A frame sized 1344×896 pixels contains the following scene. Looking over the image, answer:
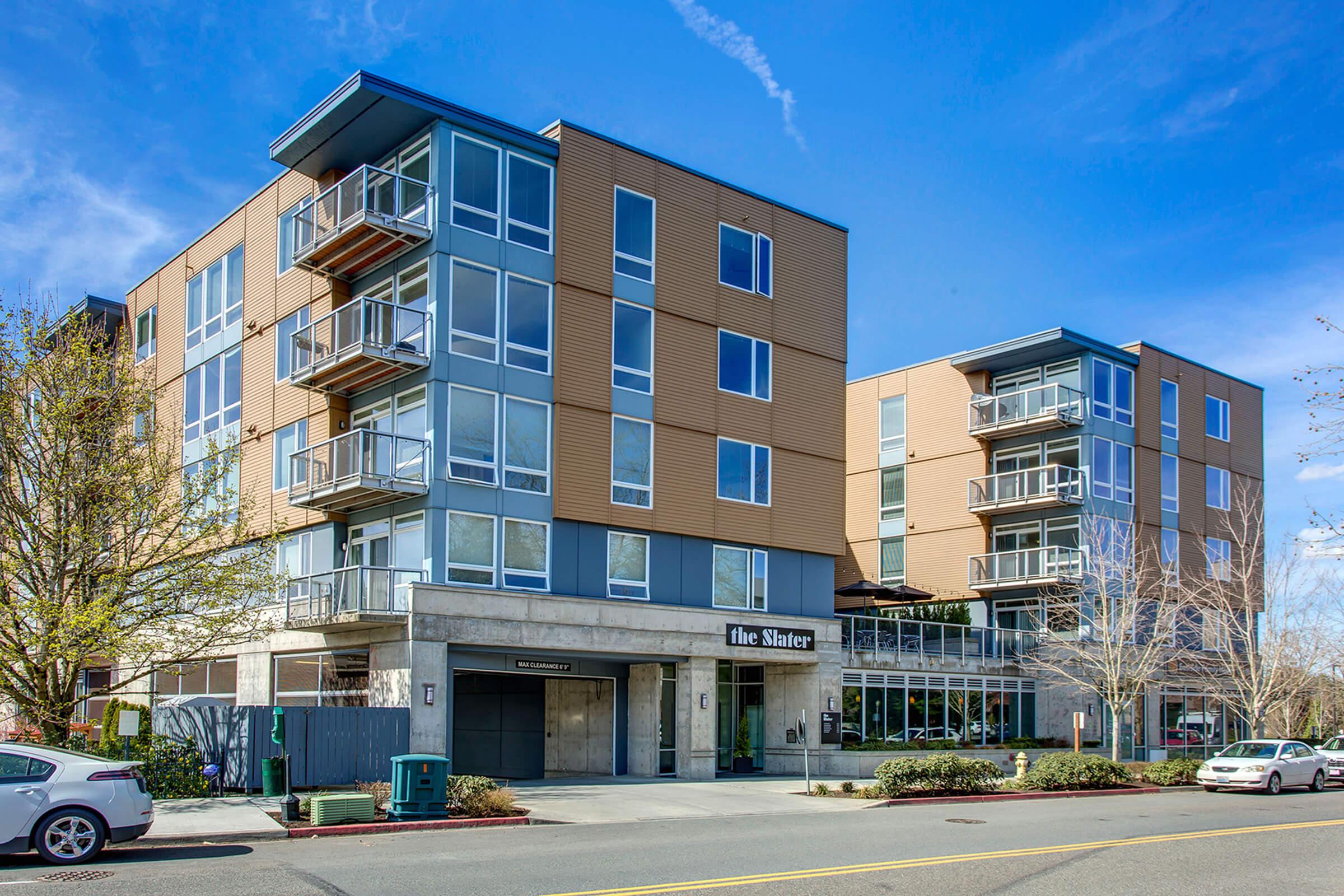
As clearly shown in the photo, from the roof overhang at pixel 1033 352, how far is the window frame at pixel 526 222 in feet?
66.5

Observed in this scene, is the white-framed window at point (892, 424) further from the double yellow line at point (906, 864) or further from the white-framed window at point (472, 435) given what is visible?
the double yellow line at point (906, 864)

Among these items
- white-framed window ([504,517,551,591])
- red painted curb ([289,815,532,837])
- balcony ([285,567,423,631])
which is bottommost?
red painted curb ([289,815,532,837])

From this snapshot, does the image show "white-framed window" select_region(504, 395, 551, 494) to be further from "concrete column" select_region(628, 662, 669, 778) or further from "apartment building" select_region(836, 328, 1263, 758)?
"apartment building" select_region(836, 328, 1263, 758)

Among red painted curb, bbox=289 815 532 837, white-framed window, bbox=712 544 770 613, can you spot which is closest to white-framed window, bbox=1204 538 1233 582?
white-framed window, bbox=712 544 770 613

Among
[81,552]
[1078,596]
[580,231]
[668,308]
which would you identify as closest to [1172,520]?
[1078,596]

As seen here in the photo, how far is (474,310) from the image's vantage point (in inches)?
1072

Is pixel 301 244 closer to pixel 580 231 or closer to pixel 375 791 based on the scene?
pixel 580 231

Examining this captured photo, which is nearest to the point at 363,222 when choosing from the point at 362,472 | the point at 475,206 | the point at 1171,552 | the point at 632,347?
the point at 475,206

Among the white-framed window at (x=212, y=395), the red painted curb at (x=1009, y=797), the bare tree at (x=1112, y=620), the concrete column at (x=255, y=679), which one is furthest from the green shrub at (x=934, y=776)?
the white-framed window at (x=212, y=395)

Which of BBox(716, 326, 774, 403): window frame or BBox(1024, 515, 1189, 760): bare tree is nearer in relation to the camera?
BBox(716, 326, 774, 403): window frame

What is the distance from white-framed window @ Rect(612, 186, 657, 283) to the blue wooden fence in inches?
498

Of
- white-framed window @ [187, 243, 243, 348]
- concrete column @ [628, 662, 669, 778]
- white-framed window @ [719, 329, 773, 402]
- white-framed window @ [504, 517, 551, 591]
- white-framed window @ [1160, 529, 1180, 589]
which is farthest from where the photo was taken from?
white-framed window @ [1160, 529, 1180, 589]

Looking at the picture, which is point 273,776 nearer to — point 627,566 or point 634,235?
point 627,566

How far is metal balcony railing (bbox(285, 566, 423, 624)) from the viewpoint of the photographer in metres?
25.4
